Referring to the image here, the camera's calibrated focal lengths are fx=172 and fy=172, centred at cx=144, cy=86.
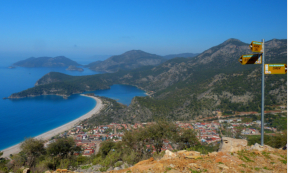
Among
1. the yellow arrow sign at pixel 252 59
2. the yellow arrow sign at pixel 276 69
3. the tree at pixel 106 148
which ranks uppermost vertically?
the yellow arrow sign at pixel 252 59

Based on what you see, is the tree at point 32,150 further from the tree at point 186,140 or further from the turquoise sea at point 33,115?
the turquoise sea at point 33,115

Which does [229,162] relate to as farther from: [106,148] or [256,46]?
[106,148]

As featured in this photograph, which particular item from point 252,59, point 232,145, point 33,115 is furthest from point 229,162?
point 33,115

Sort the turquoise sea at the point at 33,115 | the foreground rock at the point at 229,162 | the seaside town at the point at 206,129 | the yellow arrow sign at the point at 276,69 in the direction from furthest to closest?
the turquoise sea at the point at 33,115 → the seaside town at the point at 206,129 → the foreground rock at the point at 229,162 → the yellow arrow sign at the point at 276,69

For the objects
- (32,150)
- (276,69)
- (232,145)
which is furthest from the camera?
(32,150)

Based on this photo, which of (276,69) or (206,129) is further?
(206,129)

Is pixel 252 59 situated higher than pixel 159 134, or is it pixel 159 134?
pixel 252 59

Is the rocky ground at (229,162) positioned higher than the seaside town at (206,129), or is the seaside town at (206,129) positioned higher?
the rocky ground at (229,162)

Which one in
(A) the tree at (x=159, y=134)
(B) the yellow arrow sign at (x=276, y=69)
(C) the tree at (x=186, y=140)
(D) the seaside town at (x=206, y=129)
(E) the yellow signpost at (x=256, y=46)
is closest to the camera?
(B) the yellow arrow sign at (x=276, y=69)

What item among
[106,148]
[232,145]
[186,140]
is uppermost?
[232,145]

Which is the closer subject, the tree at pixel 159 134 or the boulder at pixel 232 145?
the boulder at pixel 232 145

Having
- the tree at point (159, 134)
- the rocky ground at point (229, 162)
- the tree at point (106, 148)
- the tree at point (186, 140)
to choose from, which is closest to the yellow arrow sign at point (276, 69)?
the rocky ground at point (229, 162)
